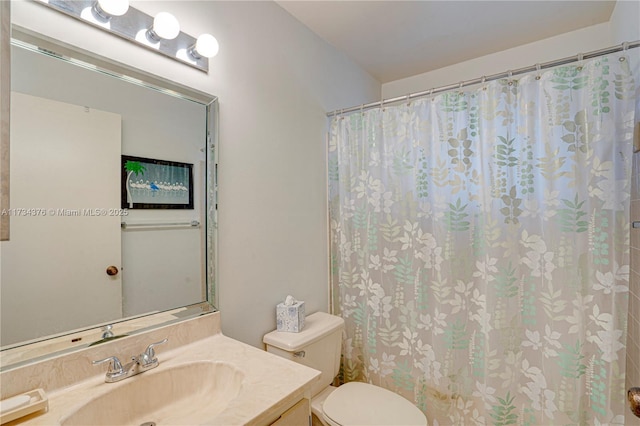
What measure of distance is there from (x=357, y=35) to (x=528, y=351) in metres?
2.02

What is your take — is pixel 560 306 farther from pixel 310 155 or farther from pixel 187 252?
pixel 187 252

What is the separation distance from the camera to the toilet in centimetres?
135

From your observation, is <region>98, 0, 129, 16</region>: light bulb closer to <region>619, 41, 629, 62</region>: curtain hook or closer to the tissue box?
the tissue box

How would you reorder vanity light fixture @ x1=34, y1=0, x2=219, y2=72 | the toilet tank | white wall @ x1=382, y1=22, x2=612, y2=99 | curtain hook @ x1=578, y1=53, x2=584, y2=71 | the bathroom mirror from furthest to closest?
white wall @ x1=382, y1=22, x2=612, y2=99 < the toilet tank < curtain hook @ x1=578, y1=53, x2=584, y2=71 < vanity light fixture @ x1=34, y1=0, x2=219, y2=72 < the bathroom mirror

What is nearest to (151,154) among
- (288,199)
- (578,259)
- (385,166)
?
(288,199)

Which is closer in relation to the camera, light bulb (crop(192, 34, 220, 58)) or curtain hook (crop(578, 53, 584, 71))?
light bulb (crop(192, 34, 220, 58))

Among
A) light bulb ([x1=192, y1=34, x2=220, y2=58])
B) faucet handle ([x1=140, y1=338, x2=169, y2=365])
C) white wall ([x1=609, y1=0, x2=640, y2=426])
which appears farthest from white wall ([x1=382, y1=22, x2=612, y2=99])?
faucet handle ([x1=140, y1=338, x2=169, y2=365])

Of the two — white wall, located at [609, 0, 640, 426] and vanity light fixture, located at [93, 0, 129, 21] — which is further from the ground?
vanity light fixture, located at [93, 0, 129, 21]

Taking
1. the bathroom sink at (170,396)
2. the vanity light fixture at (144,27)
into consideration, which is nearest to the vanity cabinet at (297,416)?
the bathroom sink at (170,396)

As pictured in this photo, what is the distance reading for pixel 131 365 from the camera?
95 cm

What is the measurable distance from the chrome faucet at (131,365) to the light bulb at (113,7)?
43.6 inches

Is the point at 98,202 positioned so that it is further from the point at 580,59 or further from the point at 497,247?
the point at 580,59

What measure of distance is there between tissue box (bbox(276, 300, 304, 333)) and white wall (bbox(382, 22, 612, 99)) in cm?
207

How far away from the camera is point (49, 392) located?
84cm
